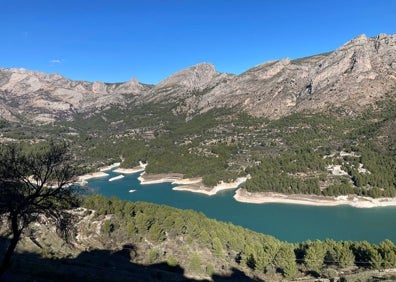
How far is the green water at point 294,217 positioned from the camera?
10088 centimetres

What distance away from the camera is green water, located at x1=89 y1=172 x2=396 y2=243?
3971 inches

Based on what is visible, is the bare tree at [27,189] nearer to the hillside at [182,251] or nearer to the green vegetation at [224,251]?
the hillside at [182,251]

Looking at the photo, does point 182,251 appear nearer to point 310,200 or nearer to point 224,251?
point 224,251

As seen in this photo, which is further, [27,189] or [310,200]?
[310,200]

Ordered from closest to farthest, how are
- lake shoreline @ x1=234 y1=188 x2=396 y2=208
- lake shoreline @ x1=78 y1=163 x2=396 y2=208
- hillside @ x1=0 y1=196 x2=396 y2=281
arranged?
1. hillside @ x1=0 y1=196 x2=396 y2=281
2. lake shoreline @ x1=234 y1=188 x2=396 y2=208
3. lake shoreline @ x1=78 y1=163 x2=396 y2=208

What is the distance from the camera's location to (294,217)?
389 feet

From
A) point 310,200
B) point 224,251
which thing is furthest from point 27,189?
point 310,200

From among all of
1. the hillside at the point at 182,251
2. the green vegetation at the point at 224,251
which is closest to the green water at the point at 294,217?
the green vegetation at the point at 224,251

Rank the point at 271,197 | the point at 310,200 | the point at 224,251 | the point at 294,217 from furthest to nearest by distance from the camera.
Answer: the point at 271,197, the point at 310,200, the point at 294,217, the point at 224,251

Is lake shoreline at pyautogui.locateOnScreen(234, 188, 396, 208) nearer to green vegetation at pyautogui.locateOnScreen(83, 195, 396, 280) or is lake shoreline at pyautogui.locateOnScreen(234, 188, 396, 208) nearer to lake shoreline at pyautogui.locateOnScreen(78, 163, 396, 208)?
lake shoreline at pyautogui.locateOnScreen(78, 163, 396, 208)

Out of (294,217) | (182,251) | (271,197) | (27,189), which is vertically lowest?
(294,217)

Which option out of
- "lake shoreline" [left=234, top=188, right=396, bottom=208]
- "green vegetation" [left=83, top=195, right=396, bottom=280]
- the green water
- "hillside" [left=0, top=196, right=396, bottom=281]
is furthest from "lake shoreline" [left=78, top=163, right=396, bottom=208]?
"hillside" [left=0, top=196, right=396, bottom=281]

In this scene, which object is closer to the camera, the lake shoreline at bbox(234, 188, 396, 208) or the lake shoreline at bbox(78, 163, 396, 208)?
the lake shoreline at bbox(234, 188, 396, 208)

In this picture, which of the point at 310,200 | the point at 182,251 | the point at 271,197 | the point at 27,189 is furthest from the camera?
the point at 271,197
